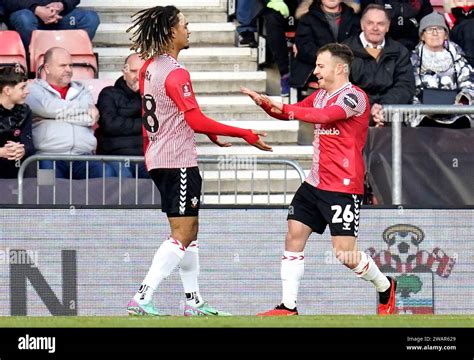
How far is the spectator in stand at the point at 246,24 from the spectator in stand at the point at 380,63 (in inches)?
56.3

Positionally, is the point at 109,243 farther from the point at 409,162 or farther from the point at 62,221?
the point at 409,162

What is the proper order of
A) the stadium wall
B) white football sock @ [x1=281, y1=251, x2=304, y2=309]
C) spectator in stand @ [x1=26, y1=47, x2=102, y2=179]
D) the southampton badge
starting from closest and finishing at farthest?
1. white football sock @ [x1=281, y1=251, x2=304, y2=309]
2. the stadium wall
3. the southampton badge
4. spectator in stand @ [x1=26, y1=47, x2=102, y2=179]

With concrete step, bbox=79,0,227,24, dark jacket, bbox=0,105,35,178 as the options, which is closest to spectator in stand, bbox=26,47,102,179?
dark jacket, bbox=0,105,35,178

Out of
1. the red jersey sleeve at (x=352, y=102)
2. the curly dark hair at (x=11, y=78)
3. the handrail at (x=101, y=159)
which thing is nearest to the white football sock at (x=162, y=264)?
the red jersey sleeve at (x=352, y=102)

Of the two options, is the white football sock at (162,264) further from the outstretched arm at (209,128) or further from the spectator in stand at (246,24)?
the spectator in stand at (246,24)

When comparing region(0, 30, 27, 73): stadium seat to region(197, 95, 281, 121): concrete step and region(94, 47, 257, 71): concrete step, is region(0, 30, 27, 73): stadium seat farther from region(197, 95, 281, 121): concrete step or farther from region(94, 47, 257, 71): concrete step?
region(197, 95, 281, 121): concrete step

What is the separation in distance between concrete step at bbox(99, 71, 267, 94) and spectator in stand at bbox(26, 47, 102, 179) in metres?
1.65

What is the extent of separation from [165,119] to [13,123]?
8.64 ft

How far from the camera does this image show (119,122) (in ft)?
47.2

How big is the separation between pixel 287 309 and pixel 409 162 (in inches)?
95.2

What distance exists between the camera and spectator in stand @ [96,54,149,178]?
47.2ft

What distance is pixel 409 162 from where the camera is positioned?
1364cm

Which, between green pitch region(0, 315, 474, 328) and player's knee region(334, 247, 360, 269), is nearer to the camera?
green pitch region(0, 315, 474, 328)

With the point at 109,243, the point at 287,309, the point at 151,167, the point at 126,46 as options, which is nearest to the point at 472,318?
the point at 287,309
